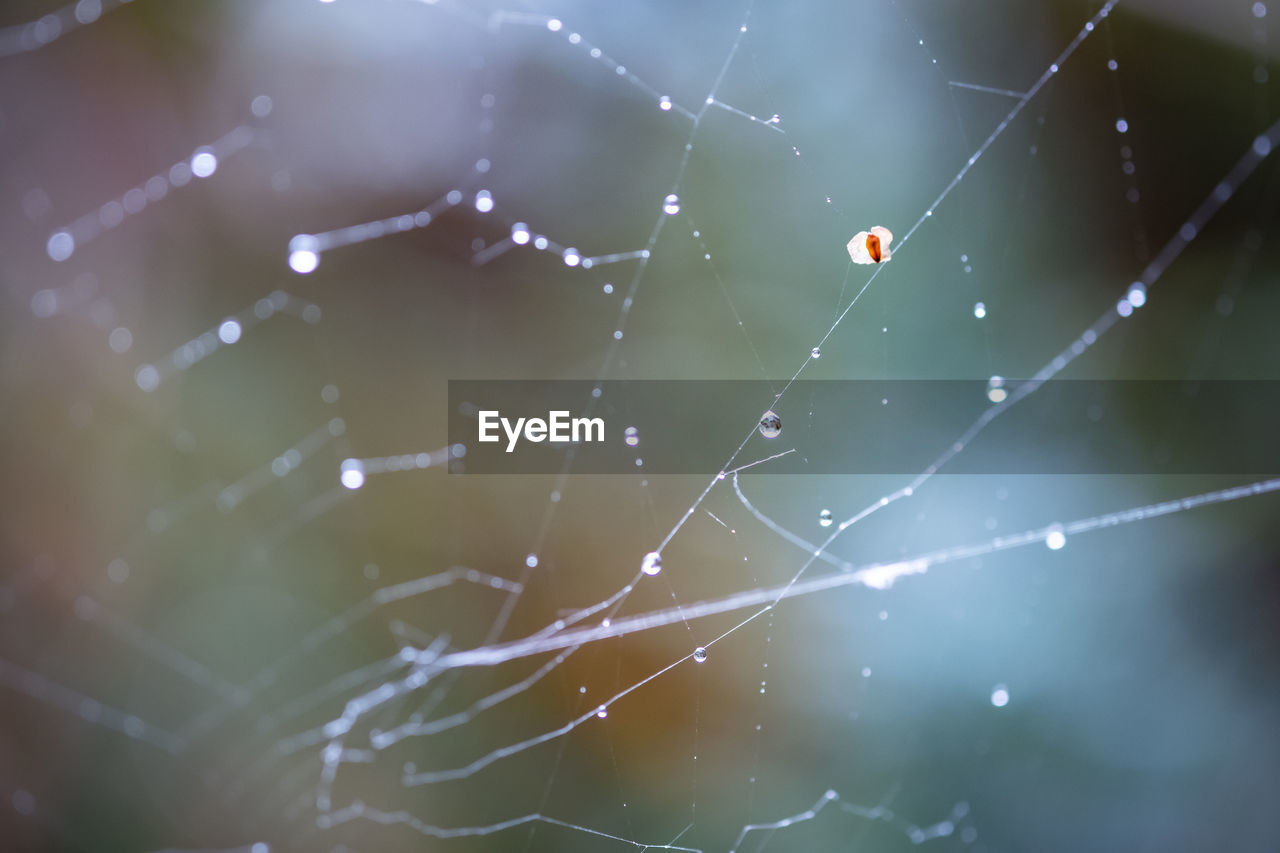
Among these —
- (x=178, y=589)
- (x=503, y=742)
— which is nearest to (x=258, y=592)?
(x=178, y=589)

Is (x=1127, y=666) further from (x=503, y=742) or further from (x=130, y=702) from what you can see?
(x=130, y=702)

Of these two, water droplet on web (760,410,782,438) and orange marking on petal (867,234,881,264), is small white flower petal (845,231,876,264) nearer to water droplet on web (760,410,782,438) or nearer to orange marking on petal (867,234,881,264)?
orange marking on petal (867,234,881,264)

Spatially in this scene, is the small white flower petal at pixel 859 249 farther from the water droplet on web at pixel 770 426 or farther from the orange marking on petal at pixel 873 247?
the water droplet on web at pixel 770 426

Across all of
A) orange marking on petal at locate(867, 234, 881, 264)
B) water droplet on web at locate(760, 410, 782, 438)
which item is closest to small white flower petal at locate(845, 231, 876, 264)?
orange marking on petal at locate(867, 234, 881, 264)

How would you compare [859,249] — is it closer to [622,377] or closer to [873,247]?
[873,247]

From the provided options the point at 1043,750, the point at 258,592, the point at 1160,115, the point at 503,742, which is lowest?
the point at 1043,750

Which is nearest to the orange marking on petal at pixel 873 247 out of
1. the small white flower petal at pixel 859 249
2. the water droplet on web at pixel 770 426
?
the small white flower petal at pixel 859 249
